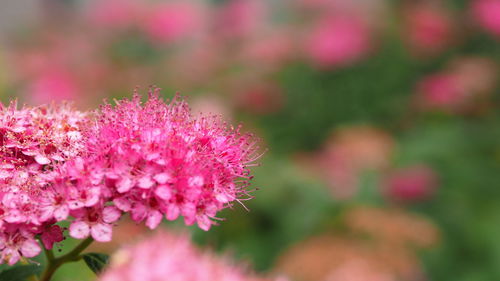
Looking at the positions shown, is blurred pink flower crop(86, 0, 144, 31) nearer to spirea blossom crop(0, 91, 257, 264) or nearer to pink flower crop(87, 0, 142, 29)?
pink flower crop(87, 0, 142, 29)

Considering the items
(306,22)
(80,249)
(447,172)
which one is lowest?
(80,249)

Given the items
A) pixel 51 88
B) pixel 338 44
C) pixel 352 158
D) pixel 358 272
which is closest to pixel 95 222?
pixel 358 272

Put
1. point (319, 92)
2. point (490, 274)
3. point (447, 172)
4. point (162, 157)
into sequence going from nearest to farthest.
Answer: point (162, 157) < point (490, 274) < point (447, 172) < point (319, 92)

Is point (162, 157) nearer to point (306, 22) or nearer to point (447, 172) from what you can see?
point (447, 172)

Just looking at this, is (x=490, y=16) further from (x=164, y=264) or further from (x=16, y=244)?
(x=16, y=244)

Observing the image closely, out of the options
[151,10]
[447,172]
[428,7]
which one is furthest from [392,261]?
[151,10]

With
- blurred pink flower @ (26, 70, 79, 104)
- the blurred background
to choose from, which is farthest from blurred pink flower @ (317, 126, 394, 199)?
blurred pink flower @ (26, 70, 79, 104)

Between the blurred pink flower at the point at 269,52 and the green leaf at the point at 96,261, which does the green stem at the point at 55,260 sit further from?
the blurred pink flower at the point at 269,52
